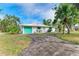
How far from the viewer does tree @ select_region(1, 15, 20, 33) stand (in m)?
2.27

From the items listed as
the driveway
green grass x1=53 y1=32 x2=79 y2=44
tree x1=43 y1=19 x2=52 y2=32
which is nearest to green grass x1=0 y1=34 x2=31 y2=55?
the driveway

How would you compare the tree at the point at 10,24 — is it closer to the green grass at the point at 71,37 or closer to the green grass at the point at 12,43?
the green grass at the point at 12,43

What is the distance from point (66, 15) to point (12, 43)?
70cm

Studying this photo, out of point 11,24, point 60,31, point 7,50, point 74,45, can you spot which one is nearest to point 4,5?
point 11,24

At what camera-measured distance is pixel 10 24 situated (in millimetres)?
2293

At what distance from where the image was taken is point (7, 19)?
2.28 metres

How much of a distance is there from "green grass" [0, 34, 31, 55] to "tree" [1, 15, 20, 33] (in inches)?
2.7

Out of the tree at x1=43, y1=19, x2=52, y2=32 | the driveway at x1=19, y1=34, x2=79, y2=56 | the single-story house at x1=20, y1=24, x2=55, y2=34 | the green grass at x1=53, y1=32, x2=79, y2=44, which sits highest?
the tree at x1=43, y1=19, x2=52, y2=32

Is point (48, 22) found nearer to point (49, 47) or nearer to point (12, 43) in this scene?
point (49, 47)

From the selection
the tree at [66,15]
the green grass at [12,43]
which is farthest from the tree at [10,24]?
the tree at [66,15]

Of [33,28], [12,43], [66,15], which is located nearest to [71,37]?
[66,15]

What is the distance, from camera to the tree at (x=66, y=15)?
229 centimetres

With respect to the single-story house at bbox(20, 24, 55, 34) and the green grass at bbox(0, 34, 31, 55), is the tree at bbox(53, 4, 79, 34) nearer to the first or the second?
the single-story house at bbox(20, 24, 55, 34)

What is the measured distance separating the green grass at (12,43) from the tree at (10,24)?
0.07 metres
